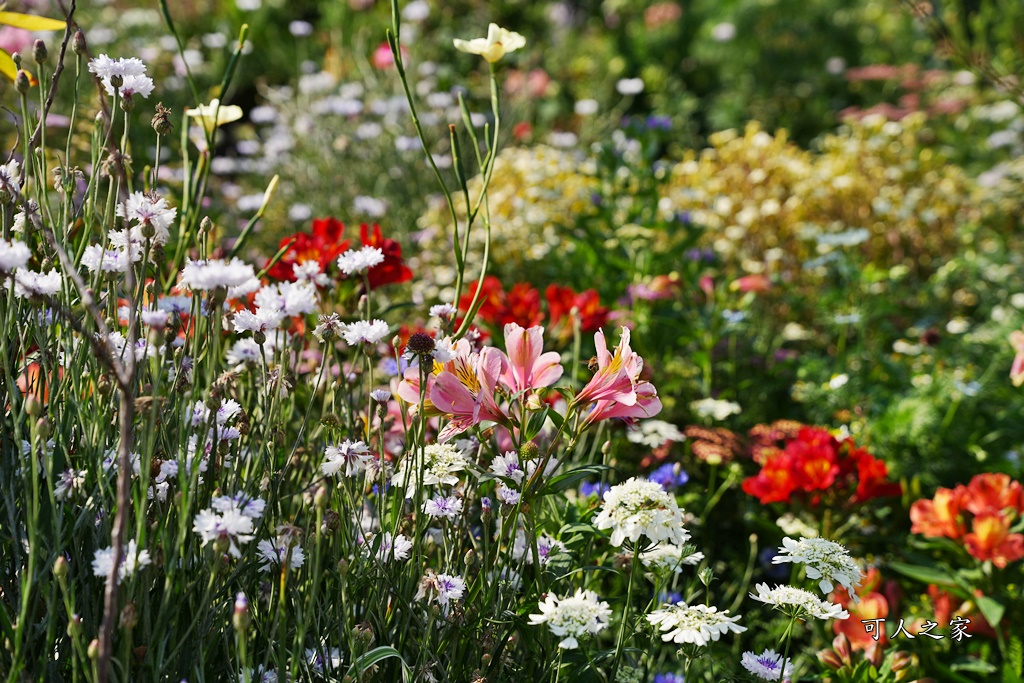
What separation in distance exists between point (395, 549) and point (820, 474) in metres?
1.07

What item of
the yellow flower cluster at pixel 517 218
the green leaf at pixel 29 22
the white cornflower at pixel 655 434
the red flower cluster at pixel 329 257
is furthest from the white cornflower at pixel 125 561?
the yellow flower cluster at pixel 517 218

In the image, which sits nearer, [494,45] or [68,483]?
[68,483]

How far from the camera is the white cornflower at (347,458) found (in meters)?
1.14

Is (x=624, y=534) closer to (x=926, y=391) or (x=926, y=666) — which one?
(x=926, y=666)

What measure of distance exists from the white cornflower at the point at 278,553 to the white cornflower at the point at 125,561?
0.56ft

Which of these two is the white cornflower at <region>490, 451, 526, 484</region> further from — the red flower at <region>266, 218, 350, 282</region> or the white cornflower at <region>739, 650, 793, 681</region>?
the red flower at <region>266, 218, 350, 282</region>

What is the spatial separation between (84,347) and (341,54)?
15.5 ft

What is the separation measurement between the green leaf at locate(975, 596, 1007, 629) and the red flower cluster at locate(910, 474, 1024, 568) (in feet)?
0.25

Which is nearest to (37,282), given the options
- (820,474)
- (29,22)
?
(29,22)

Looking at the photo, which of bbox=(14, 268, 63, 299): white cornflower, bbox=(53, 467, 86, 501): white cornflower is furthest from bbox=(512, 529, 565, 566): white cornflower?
bbox=(14, 268, 63, 299): white cornflower

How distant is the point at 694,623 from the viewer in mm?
1121

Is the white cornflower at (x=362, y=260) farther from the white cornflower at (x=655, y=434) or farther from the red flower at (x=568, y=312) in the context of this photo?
the red flower at (x=568, y=312)

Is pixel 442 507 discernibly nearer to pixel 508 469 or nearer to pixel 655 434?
pixel 508 469

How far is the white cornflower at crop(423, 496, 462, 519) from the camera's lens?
1195 mm
